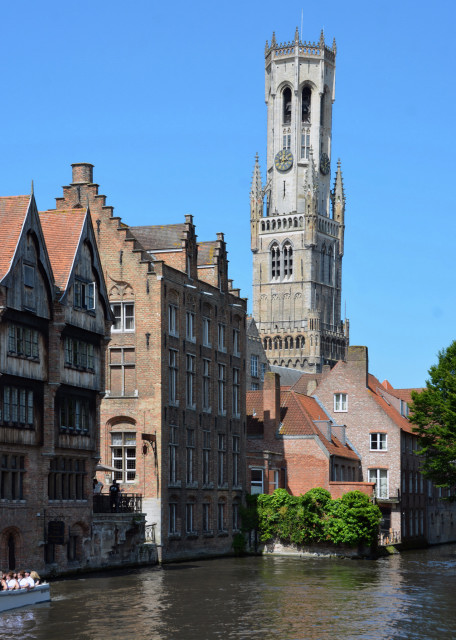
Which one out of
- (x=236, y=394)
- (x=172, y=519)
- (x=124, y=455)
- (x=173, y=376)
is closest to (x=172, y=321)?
(x=173, y=376)

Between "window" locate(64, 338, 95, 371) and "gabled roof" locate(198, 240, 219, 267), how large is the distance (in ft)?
62.0

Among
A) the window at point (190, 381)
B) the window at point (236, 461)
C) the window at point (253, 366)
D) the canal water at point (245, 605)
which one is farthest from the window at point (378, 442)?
the window at point (253, 366)

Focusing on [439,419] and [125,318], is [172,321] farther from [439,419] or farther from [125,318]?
[439,419]

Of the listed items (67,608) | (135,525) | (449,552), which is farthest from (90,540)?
(449,552)

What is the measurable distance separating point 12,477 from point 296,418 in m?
32.0

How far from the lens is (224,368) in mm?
77125

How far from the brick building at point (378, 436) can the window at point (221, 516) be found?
1460 cm

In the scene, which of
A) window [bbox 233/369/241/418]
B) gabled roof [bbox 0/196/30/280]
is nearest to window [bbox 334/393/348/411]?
window [bbox 233/369/241/418]

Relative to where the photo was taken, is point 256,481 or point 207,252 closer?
point 207,252

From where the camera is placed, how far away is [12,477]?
175 feet

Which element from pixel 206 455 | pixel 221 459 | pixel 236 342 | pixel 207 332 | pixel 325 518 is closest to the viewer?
pixel 325 518

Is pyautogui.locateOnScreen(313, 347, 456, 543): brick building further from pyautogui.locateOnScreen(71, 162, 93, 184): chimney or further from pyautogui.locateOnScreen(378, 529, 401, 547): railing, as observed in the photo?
pyautogui.locateOnScreen(71, 162, 93, 184): chimney

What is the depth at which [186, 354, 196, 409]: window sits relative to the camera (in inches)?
2822

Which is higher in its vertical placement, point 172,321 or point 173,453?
point 172,321
